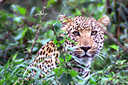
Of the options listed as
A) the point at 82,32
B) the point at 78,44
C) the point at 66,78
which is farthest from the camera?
the point at 82,32

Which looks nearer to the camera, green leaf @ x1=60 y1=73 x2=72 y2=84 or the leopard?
green leaf @ x1=60 y1=73 x2=72 y2=84

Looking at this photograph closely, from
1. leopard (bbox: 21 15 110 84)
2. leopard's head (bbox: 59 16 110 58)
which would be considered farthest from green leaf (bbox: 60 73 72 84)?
leopard's head (bbox: 59 16 110 58)

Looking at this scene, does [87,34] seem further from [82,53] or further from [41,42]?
[41,42]

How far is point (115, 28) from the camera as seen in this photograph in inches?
141

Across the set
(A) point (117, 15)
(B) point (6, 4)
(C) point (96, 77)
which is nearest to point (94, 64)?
(C) point (96, 77)

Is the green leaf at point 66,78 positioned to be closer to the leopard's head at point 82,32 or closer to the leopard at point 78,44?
the leopard at point 78,44

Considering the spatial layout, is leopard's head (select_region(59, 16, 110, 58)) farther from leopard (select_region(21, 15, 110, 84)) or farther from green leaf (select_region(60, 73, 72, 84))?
green leaf (select_region(60, 73, 72, 84))

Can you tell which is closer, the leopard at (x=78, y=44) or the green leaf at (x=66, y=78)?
A: the green leaf at (x=66, y=78)

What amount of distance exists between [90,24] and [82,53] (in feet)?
1.45

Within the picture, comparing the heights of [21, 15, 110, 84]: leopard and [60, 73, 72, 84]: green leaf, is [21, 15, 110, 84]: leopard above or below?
above

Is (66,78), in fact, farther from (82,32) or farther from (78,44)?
(82,32)

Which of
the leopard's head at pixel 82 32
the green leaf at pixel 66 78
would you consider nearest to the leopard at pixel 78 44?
the leopard's head at pixel 82 32

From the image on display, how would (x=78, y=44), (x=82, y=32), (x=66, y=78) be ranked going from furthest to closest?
1. (x=82, y=32)
2. (x=78, y=44)
3. (x=66, y=78)

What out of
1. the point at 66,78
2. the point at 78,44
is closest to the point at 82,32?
the point at 78,44
